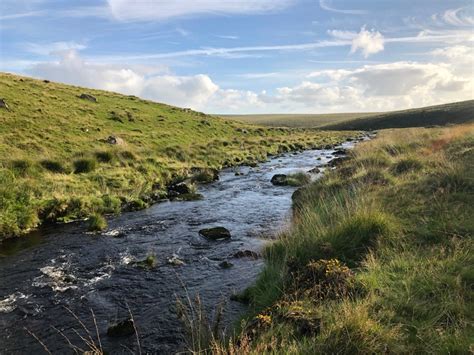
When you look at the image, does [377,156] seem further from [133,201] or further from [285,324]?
[285,324]

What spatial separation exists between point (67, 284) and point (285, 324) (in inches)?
291

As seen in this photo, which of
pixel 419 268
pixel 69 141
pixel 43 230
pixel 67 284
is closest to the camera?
pixel 419 268

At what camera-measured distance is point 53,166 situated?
24.0m

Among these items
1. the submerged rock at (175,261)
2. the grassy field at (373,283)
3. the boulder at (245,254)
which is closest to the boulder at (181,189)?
the submerged rock at (175,261)

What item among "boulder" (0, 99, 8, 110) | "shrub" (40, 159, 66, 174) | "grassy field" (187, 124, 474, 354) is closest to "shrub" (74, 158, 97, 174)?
"shrub" (40, 159, 66, 174)

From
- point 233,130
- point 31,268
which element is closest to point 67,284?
point 31,268

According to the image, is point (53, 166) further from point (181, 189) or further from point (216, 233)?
point (216, 233)

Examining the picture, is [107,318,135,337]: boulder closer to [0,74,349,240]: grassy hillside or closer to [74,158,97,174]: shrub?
[0,74,349,240]: grassy hillside

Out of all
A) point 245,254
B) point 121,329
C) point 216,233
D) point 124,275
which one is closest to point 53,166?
point 216,233

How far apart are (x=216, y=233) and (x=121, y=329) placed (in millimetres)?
6903

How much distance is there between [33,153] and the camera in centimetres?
2736

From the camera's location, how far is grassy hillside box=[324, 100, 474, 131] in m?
105

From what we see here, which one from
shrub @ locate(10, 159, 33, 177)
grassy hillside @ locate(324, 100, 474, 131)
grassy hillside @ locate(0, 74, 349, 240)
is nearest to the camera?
grassy hillside @ locate(0, 74, 349, 240)

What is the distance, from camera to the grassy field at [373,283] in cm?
536
